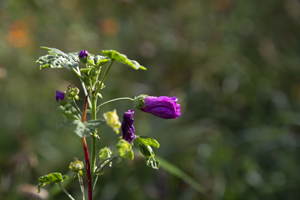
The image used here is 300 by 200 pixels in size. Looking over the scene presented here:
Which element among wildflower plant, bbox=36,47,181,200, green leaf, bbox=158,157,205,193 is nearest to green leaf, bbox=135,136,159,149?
wildflower plant, bbox=36,47,181,200

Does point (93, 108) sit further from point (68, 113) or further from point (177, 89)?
point (177, 89)

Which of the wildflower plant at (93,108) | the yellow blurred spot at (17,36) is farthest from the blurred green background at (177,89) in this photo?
the wildflower plant at (93,108)

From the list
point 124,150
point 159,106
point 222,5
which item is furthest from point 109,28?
point 124,150

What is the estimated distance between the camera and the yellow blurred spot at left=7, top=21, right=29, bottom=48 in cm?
Answer: 308

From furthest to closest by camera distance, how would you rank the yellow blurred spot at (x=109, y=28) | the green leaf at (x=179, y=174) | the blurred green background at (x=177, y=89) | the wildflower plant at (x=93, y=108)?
the yellow blurred spot at (x=109, y=28), the blurred green background at (x=177, y=89), the green leaf at (x=179, y=174), the wildflower plant at (x=93, y=108)

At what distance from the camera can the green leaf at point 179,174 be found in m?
1.73

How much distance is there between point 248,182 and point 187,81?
1.13m

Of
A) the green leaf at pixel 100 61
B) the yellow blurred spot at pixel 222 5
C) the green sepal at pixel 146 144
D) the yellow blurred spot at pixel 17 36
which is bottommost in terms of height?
the green sepal at pixel 146 144

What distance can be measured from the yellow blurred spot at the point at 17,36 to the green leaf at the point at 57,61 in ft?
8.19

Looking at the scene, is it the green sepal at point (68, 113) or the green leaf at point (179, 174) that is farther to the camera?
the green leaf at point (179, 174)

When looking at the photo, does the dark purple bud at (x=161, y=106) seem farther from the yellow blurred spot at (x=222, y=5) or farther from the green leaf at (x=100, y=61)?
the yellow blurred spot at (x=222, y=5)

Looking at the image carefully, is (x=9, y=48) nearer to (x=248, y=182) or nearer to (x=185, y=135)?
(x=185, y=135)

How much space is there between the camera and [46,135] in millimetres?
2516

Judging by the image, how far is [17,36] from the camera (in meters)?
3.08
